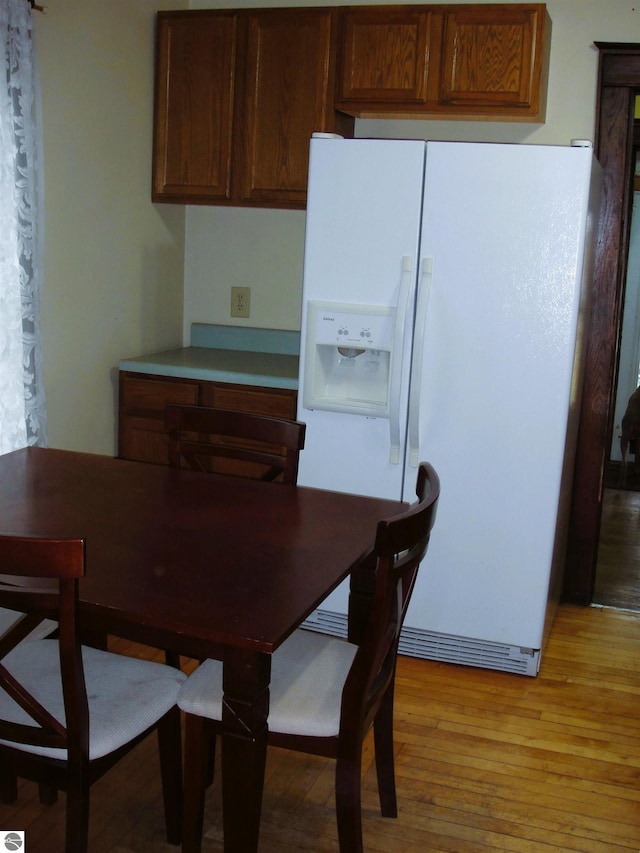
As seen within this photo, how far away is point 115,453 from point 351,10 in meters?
1.88

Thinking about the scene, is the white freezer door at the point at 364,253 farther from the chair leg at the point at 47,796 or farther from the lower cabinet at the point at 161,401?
the chair leg at the point at 47,796

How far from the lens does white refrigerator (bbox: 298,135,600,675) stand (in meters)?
2.80

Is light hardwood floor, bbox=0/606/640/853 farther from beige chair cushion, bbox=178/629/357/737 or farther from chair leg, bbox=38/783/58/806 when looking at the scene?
beige chair cushion, bbox=178/629/357/737

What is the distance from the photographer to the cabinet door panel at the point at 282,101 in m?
3.37

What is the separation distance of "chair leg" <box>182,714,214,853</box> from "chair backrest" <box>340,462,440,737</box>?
30cm

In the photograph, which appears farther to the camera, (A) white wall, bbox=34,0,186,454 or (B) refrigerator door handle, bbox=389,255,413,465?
(A) white wall, bbox=34,0,186,454

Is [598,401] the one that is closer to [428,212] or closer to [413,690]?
[428,212]

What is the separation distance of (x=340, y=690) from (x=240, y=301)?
2.36m

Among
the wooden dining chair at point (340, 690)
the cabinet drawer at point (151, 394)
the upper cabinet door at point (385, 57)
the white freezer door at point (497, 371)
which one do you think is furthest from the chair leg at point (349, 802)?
the upper cabinet door at point (385, 57)

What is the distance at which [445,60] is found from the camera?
10.6ft

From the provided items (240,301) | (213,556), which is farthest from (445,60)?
(213,556)

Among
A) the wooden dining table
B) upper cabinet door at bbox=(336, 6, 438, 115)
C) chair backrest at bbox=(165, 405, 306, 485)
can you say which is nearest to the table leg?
the wooden dining table

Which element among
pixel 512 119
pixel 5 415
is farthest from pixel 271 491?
pixel 512 119

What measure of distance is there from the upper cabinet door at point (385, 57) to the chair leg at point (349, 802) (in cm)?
233
